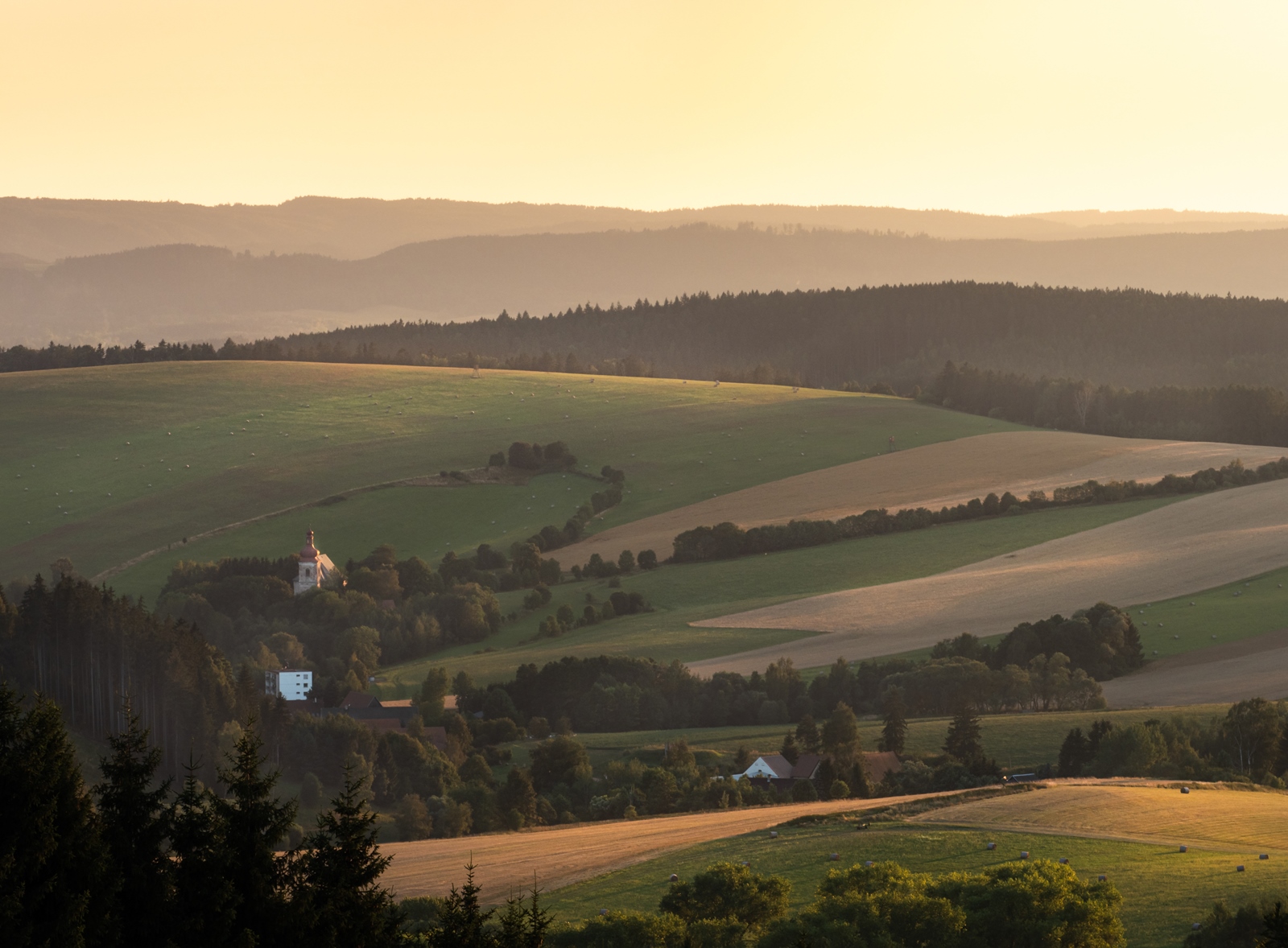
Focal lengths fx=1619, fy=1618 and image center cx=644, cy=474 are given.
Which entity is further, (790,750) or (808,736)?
(808,736)

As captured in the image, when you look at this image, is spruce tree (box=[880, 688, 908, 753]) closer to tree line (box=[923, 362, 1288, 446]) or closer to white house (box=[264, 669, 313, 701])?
white house (box=[264, 669, 313, 701])

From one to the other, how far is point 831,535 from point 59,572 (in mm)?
52028

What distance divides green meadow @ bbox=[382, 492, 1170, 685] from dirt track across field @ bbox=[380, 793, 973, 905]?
1328 inches

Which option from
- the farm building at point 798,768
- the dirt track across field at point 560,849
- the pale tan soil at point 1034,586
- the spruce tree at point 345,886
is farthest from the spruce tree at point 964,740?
the spruce tree at point 345,886

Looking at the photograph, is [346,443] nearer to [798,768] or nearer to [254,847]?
[798,768]

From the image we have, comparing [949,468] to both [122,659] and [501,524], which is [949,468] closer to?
[501,524]

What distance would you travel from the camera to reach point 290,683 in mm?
91625

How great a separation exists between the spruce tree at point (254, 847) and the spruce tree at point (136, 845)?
803mm

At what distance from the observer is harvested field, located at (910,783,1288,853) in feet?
140

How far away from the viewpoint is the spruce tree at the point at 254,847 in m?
18.1

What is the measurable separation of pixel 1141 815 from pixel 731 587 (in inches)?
2355

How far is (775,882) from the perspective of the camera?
3650 cm

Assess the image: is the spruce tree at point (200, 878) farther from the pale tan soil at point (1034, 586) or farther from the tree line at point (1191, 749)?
the pale tan soil at point (1034, 586)

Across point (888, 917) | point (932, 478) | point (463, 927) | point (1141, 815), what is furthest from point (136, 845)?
point (932, 478)
